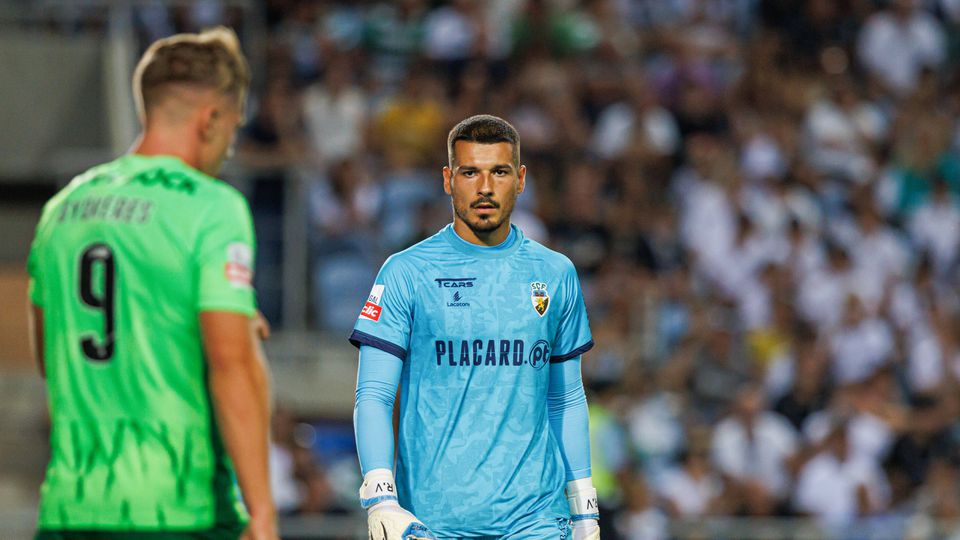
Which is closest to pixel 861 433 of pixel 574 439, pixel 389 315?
pixel 574 439

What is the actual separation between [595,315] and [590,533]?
8.44 meters

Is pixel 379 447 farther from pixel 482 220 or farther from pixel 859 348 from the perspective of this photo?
pixel 859 348

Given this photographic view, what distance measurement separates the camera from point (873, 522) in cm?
1305

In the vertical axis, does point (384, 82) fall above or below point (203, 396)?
above

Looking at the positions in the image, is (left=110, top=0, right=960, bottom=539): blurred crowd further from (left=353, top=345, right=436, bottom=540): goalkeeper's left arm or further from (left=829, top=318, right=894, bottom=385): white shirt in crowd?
(left=353, top=345, right=436, bottom=540): goalkeeper's left arm

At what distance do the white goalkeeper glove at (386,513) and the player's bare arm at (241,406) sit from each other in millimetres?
885

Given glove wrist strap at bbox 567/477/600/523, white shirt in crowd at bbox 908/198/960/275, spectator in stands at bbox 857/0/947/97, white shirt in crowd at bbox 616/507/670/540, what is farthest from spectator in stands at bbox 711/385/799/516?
glove wrist strap at bbox 567/477/600/523

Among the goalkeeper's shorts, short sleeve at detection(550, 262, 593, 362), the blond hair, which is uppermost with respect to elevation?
the blond hair

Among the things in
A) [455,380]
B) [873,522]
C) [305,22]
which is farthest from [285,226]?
[455,380]

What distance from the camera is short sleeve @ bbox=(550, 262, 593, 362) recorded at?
6098 mm

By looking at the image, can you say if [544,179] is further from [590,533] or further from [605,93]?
[590,533]

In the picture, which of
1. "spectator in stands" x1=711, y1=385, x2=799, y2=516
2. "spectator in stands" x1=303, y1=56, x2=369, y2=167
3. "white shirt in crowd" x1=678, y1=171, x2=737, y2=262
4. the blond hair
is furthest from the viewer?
"spectator in stands" x1=303, y1=56, x2=369, y2=167

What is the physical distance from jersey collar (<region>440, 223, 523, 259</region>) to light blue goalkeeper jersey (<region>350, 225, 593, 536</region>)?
0.11 feet

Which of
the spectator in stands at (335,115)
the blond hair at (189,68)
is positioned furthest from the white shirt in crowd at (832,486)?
the blond hair at (189,68)
